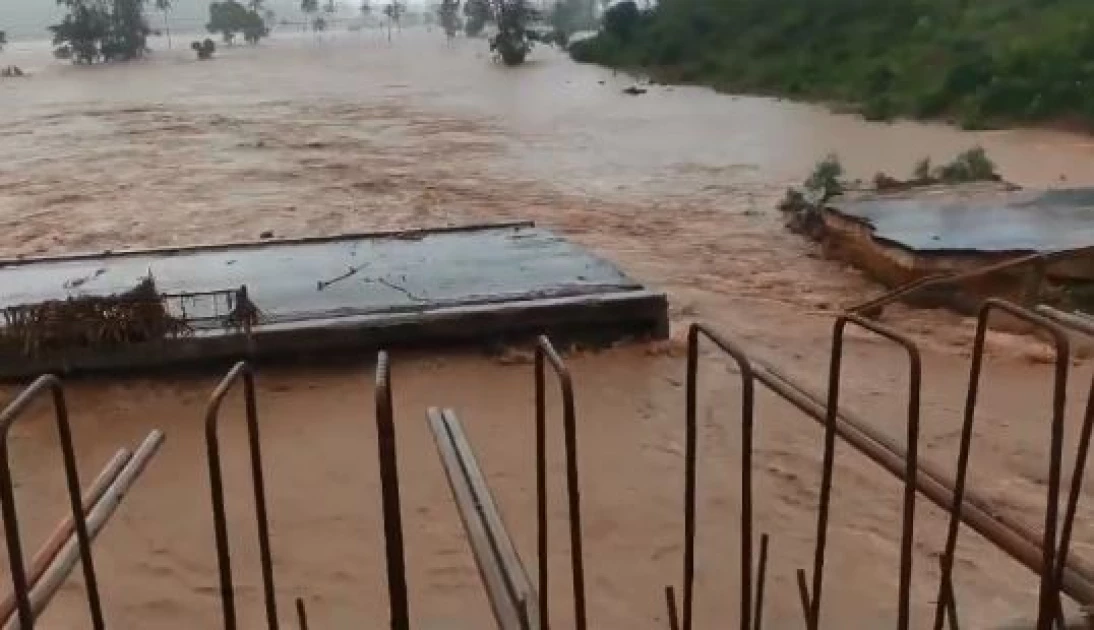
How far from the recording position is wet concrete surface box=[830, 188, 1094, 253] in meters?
7.82

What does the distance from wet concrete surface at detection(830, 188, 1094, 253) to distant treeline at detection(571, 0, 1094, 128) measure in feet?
27.8

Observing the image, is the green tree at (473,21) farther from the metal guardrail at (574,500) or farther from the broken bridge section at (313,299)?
the metal guardrail at (574,500)

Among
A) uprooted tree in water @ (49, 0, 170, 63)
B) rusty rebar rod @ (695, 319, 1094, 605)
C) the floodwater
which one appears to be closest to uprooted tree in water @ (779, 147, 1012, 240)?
the floodwater

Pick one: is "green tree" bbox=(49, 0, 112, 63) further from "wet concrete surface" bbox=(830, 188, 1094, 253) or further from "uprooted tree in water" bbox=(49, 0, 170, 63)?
"wet concrete surface" bbox=(830, 188, 1094, 253)

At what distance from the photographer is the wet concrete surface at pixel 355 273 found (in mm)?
6965

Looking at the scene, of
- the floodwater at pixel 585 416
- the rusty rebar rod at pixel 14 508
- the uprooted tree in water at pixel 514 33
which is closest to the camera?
the rusty rebar rod at pixel 14 508

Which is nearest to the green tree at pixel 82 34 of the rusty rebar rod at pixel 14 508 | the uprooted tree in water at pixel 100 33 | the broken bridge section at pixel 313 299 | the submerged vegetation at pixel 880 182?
the uprooted tree in water at pixel 100 33

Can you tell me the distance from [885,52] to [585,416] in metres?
20.3

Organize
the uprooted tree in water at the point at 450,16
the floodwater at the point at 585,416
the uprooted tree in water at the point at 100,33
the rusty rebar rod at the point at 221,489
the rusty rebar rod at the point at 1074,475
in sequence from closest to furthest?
the rusty rebar rod at the point at 221,489
the rusty rebar rod at the point at 1074,475
the floodwater at the point at 585,416
the uprooted tree in water at the point at 100,33
the uprooted tree in water at the point at 450,16

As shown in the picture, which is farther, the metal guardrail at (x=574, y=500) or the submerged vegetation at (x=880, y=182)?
the submerged vegetation at (x=880, y=182)

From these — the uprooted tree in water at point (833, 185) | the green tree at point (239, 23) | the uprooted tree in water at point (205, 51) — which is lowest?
the uprooted tree in water at point (833, 185)

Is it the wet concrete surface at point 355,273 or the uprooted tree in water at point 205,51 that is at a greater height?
the uprooted tree in water at point 205,51

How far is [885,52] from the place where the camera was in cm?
2416

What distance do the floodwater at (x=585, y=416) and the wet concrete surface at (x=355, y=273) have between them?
521mm
